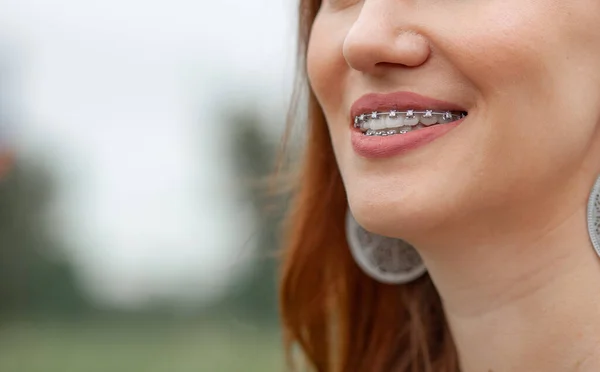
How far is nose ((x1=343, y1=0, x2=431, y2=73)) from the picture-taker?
5.70ft

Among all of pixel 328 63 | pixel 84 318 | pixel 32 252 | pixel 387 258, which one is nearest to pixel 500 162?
pixel 328 63

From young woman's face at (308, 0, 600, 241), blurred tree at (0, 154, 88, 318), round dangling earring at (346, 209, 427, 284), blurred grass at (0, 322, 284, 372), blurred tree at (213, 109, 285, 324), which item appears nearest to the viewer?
young woman's face at (308, 0, 600, 241)

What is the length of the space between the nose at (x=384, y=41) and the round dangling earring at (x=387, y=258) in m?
0.60

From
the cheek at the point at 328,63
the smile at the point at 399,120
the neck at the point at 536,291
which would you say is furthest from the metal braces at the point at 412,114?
the neck at the point at 536,291

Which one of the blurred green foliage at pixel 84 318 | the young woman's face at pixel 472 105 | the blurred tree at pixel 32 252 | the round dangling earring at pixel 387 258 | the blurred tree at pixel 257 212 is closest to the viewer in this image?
the young woman's face at pixel 472 105

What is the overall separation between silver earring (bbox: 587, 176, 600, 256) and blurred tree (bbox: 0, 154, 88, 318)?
18.1 metres

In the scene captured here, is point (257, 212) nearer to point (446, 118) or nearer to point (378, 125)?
point (378, 125)

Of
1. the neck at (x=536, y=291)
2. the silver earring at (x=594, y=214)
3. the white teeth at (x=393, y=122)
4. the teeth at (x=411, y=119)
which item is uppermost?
the teeth at (x=411, y=119)

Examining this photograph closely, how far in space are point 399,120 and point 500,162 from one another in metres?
0.21

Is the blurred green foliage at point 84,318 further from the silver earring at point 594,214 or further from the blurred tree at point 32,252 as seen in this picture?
the silver earring at point 594,214

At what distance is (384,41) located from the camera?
5.74 feet

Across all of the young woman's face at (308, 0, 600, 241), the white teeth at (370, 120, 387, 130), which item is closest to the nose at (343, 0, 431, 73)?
the young woman's face at (308, 0, 600, 241)

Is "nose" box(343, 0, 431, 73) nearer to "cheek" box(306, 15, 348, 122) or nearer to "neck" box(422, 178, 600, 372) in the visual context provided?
"cheek" box(306, 15, 348, 122)

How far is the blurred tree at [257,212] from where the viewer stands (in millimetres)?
2732
